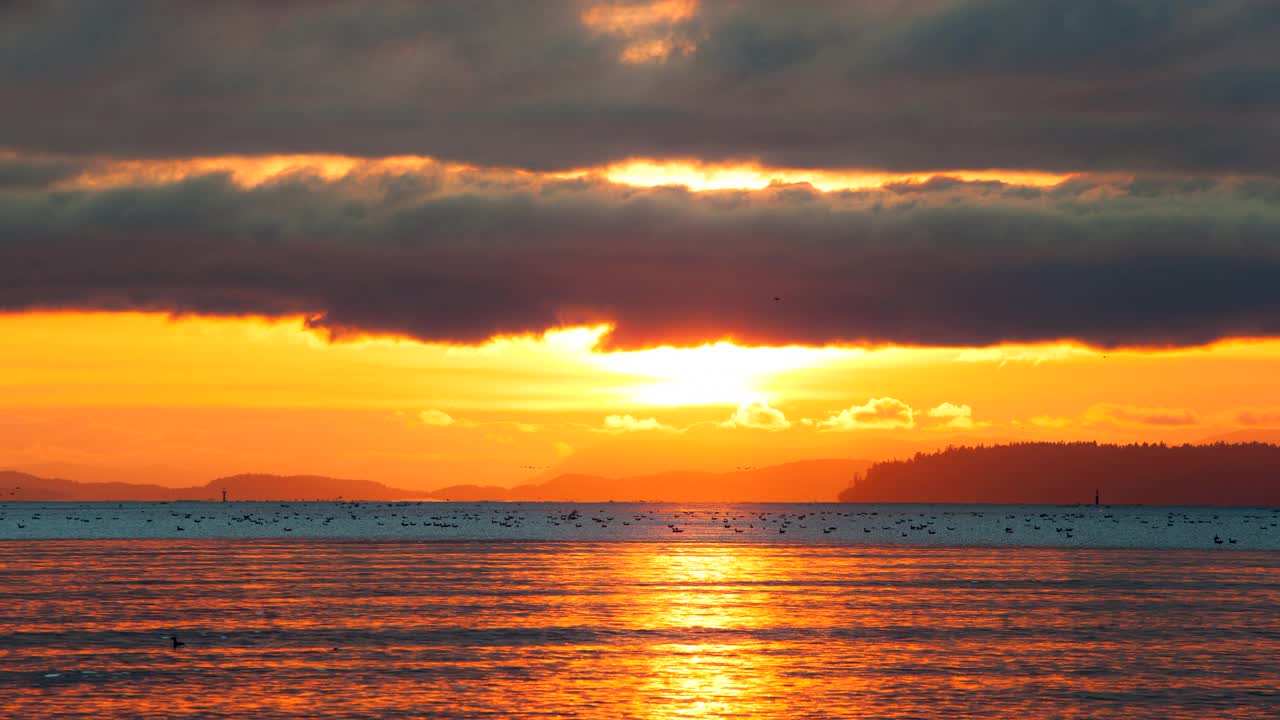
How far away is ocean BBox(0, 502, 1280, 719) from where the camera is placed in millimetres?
45125

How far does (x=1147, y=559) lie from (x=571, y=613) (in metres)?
84.4

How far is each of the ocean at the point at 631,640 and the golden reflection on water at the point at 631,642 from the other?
20 centimetres

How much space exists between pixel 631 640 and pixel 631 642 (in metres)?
0.75

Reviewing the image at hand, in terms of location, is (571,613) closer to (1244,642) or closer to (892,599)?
(892,599)

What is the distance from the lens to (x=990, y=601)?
8231cm

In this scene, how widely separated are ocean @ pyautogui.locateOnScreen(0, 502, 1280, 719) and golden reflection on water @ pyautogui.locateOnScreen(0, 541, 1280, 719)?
0.20 metres

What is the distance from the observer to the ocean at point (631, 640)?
45125mm

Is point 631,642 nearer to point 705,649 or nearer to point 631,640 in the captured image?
point 631,640

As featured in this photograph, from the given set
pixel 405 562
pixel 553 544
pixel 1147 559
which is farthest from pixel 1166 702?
pixel 553 544

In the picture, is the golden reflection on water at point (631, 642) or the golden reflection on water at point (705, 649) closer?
the golden reflection on water at point (705, 649)

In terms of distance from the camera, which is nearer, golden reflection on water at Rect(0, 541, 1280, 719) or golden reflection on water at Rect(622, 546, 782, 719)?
golden reflection on water at Rect(622, 546, 782, 719)

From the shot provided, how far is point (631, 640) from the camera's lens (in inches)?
2389

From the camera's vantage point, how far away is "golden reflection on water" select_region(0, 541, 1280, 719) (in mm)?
45094

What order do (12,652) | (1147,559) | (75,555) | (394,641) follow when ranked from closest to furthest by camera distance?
(12,652) → (394,641) → (75,555) → (1147,559)
